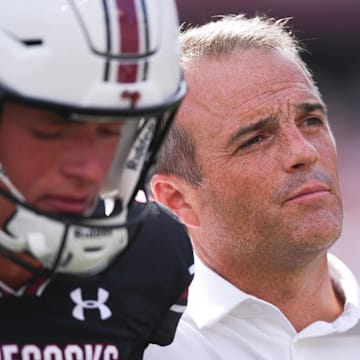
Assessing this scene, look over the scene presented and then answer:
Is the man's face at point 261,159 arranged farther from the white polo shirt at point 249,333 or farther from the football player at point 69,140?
the football player at point 69,140

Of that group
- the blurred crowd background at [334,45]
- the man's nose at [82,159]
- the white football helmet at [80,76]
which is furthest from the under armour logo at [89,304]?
the blurred crowd background at [334,45]

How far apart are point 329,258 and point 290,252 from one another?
26 cm

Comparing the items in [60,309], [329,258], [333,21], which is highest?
[60,309]

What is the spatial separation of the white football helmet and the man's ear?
19.5 inches

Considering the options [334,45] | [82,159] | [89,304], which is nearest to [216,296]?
[89,304]

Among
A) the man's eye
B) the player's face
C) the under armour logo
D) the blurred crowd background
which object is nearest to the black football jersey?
the under armour logo

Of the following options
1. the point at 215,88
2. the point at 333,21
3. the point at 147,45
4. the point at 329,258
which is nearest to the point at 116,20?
the point at 147,45

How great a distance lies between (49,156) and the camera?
106 centimetres

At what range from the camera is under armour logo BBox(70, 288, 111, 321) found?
123 cm

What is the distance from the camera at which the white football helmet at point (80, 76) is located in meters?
1.04

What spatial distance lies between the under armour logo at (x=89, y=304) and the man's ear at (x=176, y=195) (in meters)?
0.39

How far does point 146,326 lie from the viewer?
130 centimetres

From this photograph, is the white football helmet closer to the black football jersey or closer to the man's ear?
the black football jersey

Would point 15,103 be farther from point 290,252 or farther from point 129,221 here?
point 290,252
